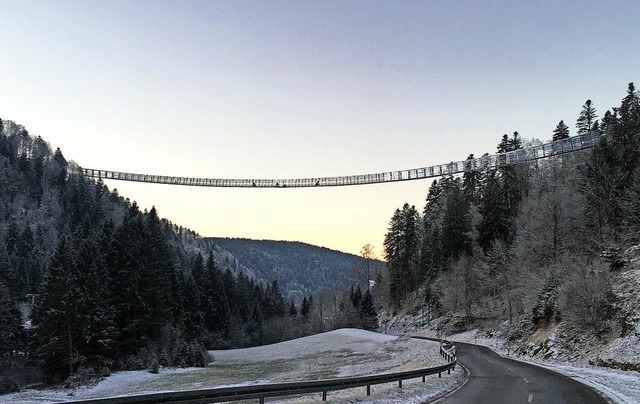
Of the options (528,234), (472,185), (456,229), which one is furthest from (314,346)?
(472,185)

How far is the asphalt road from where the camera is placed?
59.1 feet

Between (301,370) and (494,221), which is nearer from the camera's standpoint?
(301,370)

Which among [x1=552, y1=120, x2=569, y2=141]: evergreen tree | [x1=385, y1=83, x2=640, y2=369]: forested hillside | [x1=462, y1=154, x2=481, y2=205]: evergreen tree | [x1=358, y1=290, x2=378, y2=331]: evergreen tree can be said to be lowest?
[x1=358, y1=290, x2=378, y2=331]: evergreen tree

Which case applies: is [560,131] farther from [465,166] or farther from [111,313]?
[111,313]

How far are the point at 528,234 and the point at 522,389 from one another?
49932mm

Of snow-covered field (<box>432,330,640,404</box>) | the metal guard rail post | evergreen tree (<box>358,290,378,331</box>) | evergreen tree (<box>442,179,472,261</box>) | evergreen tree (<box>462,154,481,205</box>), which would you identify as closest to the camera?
the metal guard rail post

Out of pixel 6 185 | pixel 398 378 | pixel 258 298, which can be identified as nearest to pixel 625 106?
pixel 398 378

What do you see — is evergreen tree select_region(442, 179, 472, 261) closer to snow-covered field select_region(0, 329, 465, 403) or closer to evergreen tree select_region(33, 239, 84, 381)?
snow-covered field select_region(0, 329, 465, 403)

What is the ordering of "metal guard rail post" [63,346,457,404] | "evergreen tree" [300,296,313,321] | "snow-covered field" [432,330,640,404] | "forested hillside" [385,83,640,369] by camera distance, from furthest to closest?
"evergreen tree" [300,296,313,321] → "forested hillside" [385,83,640,369] → "snow-covered field" [432,330,640,404] → "metal guard rail post" [63,346,457,404]

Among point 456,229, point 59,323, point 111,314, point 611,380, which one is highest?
point 456,229

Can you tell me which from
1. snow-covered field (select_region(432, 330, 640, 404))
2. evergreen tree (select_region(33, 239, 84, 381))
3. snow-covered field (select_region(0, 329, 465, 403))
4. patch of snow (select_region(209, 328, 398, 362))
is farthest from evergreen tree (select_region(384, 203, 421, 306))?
snow-covered field (select_region(432, 330, 640, 404))

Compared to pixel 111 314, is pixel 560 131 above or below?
above

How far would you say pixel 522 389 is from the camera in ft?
68.9

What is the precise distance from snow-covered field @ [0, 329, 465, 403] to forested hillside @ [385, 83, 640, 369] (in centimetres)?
1074
